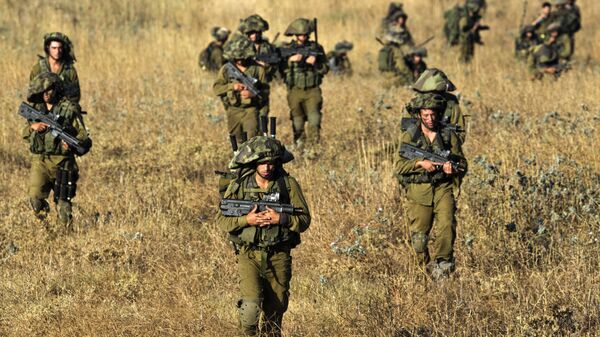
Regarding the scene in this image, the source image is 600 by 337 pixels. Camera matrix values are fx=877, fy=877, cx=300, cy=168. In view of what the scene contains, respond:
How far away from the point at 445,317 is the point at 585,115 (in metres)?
5.90

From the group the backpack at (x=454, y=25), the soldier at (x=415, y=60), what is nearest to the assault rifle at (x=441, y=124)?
the soldier at (x=415, y=60)

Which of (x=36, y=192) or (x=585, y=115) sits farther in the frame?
(x=585, y=115)

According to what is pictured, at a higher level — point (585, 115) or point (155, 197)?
point (585, 115)

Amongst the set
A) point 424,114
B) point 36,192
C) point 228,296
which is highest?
point 424,114

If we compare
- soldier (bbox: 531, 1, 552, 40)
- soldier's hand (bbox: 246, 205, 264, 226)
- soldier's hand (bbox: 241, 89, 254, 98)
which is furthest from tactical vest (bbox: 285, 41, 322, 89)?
soldier (bbox: 531, 1, 552, 40)

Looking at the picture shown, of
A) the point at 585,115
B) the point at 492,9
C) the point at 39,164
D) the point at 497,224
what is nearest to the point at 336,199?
the point at 497,224

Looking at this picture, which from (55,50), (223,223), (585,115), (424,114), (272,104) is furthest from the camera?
(272,104)

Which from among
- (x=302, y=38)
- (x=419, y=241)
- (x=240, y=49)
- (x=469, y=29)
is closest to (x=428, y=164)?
(x=419, y=241)

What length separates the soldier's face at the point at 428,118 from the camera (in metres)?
6.50

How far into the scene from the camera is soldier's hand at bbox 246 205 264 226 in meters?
5.08

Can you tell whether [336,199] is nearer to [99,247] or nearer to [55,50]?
[99,247]

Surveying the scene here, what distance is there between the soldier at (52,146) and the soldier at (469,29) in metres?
10.4

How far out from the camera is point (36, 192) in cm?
809

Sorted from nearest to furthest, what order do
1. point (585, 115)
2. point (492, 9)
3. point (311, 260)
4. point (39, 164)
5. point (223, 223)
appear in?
1. point (223, 223)
2. point (311, 260)
3. point (39, 164)
4. point (585, 115)
5. point (492, 9)
